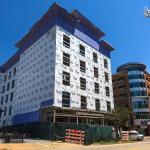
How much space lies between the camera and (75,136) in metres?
27.6

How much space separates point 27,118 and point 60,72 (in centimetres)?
1051

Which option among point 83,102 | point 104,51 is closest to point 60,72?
point 83,102

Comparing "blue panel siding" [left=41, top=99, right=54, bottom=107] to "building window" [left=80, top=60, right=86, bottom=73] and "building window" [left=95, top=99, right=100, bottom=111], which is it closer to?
"building window" [left=80, top=60, right=86, bottom=73]

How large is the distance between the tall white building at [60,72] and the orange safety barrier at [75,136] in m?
4.45

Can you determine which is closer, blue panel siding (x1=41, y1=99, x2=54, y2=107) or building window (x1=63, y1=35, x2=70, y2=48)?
blue panel siding (x1=41, y1=99, x2=54, y2=107)

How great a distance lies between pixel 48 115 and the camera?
33.9 m

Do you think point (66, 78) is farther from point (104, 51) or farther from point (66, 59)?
point (104, 51)

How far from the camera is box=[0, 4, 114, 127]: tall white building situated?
3450cm

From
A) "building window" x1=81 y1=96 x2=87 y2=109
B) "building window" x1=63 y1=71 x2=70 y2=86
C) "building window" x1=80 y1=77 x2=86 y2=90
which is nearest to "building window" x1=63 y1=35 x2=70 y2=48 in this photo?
"building window" x1=63 y1=71 x2=70 y2=86

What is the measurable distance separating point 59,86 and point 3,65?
29.3 meters

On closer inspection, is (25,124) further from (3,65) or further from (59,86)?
(3,65)

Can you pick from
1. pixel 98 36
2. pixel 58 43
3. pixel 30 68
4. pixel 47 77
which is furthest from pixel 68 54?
pixel 98 36

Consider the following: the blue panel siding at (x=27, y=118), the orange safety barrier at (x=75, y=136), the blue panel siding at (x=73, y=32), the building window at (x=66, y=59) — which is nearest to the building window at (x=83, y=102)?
the building window at (x=66, y=59)

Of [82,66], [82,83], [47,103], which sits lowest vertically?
[47,103]
